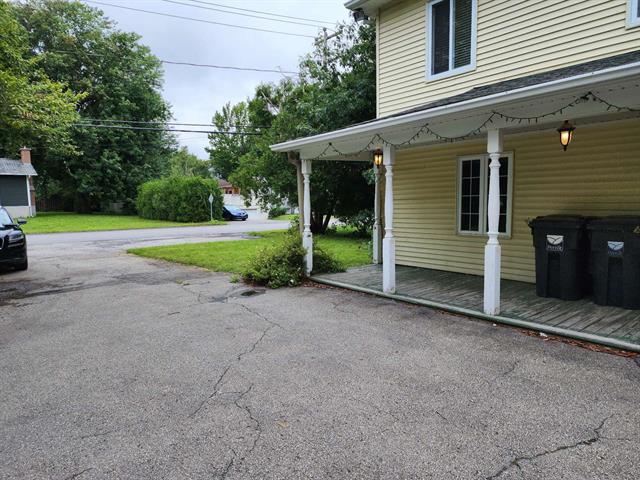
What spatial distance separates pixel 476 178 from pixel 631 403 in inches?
216

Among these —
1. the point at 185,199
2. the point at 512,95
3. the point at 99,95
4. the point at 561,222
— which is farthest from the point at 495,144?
the point at 99,95

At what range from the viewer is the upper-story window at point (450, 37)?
7633 mm

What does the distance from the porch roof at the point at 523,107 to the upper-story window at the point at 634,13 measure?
473mm

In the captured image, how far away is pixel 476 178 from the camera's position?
315 inches

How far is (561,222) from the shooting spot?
5.80 meters

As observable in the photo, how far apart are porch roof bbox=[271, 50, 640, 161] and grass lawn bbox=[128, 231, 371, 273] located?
303cm

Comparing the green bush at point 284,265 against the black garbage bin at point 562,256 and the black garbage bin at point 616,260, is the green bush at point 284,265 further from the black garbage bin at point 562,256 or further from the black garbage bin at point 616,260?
the black garbage bin at point 616,260

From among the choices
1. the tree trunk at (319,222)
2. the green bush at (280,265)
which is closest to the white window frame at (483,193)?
the green bush at (280,265)

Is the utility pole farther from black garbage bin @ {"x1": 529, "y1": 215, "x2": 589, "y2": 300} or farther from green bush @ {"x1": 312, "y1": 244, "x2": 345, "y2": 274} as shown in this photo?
black garbage bin @ {"x1": 529, "y1": 215, "x2": 589, "y2": 300}

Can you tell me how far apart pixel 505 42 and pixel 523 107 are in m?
2.93

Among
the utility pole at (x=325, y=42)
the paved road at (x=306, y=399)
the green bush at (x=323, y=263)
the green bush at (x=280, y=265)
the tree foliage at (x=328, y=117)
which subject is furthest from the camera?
the utility pole at (x=325, y=42)

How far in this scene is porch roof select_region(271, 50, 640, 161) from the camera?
4145 mm

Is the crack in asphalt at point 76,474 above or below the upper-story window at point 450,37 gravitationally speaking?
below

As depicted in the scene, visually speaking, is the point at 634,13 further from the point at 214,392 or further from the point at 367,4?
the point at 214,392
